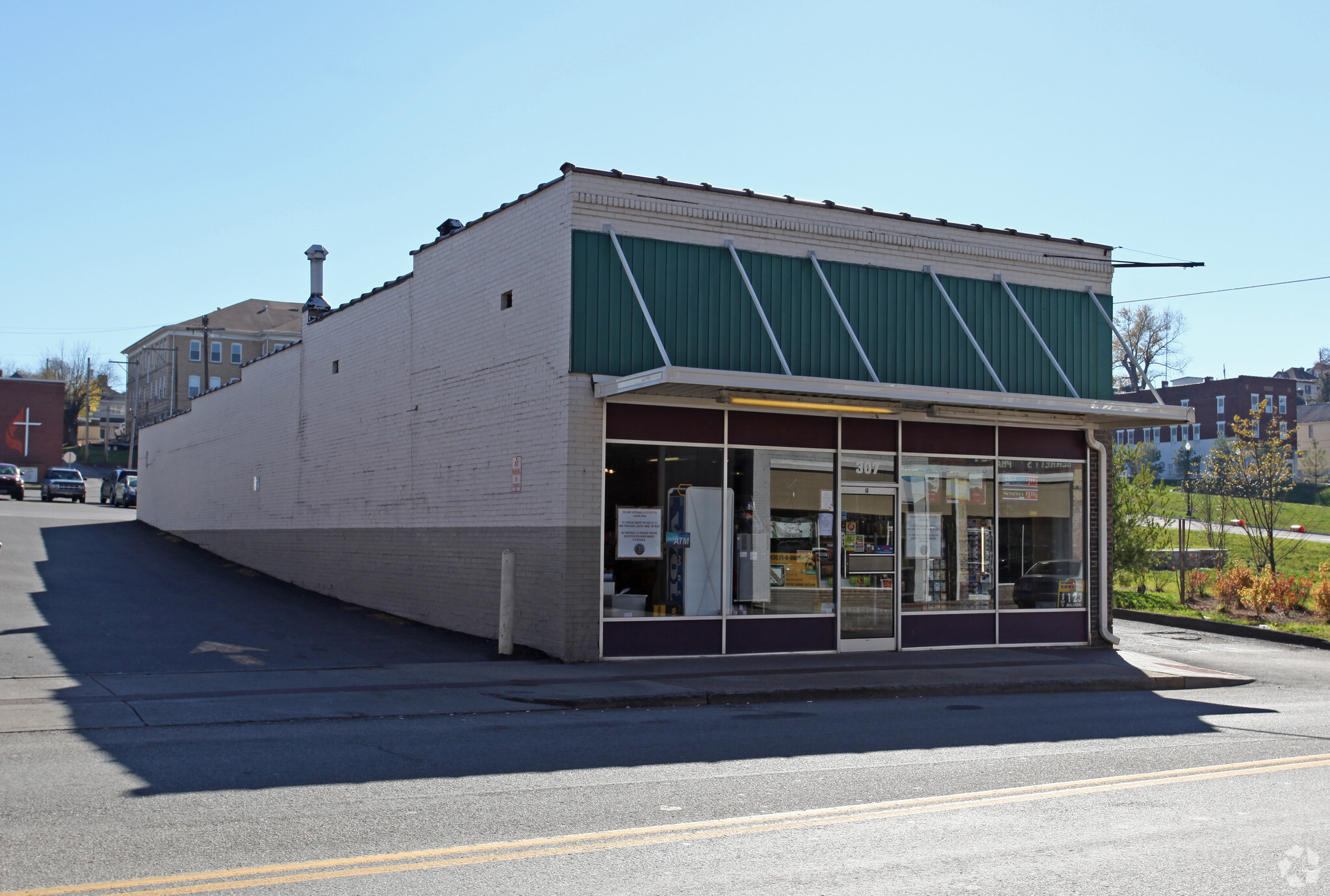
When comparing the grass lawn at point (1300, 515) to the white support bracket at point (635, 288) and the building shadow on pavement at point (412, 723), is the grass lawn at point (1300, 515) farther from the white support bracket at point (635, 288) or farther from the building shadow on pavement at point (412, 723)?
the building shadow on pavement at point (412, 723)

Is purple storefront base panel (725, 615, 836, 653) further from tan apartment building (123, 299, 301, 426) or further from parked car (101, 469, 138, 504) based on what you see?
tan apartment building (123, 299, 301, 426)

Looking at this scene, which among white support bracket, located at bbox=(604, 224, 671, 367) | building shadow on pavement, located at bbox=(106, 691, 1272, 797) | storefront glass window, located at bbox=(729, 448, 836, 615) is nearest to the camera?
building shadow on pavement, located at bbox=(106, 691, 1272, 797)

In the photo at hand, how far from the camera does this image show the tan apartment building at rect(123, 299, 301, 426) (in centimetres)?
8569

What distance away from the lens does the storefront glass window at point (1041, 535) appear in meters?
18.7

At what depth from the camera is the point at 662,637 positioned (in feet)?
51.9

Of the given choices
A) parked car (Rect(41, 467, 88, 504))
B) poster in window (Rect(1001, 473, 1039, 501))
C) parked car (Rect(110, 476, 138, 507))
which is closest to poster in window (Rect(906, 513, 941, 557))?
poster in window (Rect(1001, 473, 1039, 501))

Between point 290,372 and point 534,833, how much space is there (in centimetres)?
2011

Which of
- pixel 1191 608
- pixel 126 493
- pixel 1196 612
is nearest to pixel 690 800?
pixel 1196 612

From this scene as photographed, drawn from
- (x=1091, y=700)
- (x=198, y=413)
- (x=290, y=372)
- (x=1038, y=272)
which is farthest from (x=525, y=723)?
(x=198, y=413)

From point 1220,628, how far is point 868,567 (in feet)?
33.8

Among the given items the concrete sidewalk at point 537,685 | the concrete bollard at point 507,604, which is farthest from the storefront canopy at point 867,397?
the concrete sidewalk at point 537,685

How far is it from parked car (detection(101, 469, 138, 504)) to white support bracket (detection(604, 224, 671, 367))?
1485 inches

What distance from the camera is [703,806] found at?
7.43m

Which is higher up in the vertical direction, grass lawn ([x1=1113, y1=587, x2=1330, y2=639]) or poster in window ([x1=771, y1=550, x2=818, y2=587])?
poster in window ([x1=771, y1=550, x2=818, y2=587])
